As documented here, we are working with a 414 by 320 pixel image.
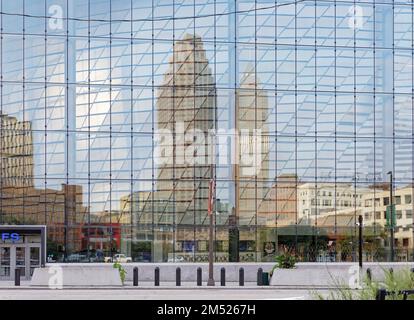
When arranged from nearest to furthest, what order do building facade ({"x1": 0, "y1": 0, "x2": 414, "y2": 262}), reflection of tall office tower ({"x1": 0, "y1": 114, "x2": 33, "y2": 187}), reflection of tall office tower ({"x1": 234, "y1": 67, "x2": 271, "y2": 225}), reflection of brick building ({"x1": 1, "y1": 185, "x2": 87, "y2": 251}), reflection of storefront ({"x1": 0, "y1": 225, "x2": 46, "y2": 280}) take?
1. reflection of storefront ({"x1": 0, "y1": 225, "x2": 46, "y2": 280})
2. reflection of brick building ({"x1": 1, "y1": 185, "x2": 87, "y2": 251})
3. reflection of tall office tower ({"x1": 0, "y1": 114, "x2": 33, "y2": 187})
4. building facade ({"x1": 0, "y1": 0, "x2": 414, "y2": 262})
5. reflection of tall office tower ({"x1": 234, "y1": 67, "x2": 271, "y2": 225})

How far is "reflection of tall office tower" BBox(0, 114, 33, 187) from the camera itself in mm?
40938

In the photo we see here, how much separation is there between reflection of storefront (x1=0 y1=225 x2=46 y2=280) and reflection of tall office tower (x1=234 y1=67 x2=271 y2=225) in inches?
436

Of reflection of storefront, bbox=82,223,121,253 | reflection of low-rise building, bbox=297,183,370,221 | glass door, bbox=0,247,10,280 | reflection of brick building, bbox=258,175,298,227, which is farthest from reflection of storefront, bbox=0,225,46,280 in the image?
reflection of low-rise building, bbox=297,183,370,221

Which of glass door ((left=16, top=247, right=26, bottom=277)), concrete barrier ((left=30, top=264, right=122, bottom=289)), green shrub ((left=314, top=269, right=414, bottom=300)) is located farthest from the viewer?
glass door ((left=16, top=247, right=26, bottom=277))

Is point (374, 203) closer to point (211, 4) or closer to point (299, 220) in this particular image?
point (299, 220)

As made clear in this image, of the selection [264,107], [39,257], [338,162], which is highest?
[264,107]

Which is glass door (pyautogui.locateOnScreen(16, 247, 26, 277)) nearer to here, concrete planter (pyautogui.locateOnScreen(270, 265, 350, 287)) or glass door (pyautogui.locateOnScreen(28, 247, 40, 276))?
glass door (pyautogui.locateOnScreen(28, 247, 40, 276))

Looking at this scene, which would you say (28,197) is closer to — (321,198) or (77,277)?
(77,277)

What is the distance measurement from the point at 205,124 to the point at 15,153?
9.88 metres

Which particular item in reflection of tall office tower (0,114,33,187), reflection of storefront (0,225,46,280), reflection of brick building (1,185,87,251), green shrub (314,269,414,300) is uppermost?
reflection of tall office tower (0,114,33,187)

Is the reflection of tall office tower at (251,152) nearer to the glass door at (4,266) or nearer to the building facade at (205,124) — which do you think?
the building facade at (205,124)
